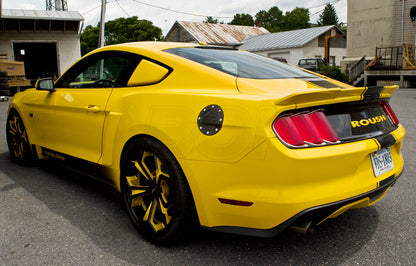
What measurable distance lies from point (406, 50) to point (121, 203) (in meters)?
22.2

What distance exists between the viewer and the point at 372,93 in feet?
8.25

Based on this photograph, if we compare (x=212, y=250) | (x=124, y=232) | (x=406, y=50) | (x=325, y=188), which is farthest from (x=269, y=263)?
(x=406, y=50)

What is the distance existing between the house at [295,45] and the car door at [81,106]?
119 feet

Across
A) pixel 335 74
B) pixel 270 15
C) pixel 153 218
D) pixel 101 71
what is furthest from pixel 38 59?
pixel 270 15

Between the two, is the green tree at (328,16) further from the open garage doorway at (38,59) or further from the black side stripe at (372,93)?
the black side stripe at (372,93)

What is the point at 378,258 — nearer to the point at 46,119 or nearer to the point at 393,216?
the point at 393,216

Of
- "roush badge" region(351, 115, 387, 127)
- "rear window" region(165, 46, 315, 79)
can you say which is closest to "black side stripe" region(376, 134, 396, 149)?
"roush badge" region(351, 115, 387, 127)

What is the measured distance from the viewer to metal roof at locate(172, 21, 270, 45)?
1743 inches

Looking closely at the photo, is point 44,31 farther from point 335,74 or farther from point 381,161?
Answer: point 381,161

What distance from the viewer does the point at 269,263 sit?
7.95ft

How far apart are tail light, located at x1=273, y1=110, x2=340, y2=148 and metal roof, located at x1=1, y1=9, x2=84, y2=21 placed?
23.7 m

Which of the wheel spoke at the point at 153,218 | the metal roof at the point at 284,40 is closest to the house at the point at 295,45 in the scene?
the metal roof at the point at 284,40

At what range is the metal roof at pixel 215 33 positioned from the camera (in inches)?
1743

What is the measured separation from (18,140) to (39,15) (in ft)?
70.4
